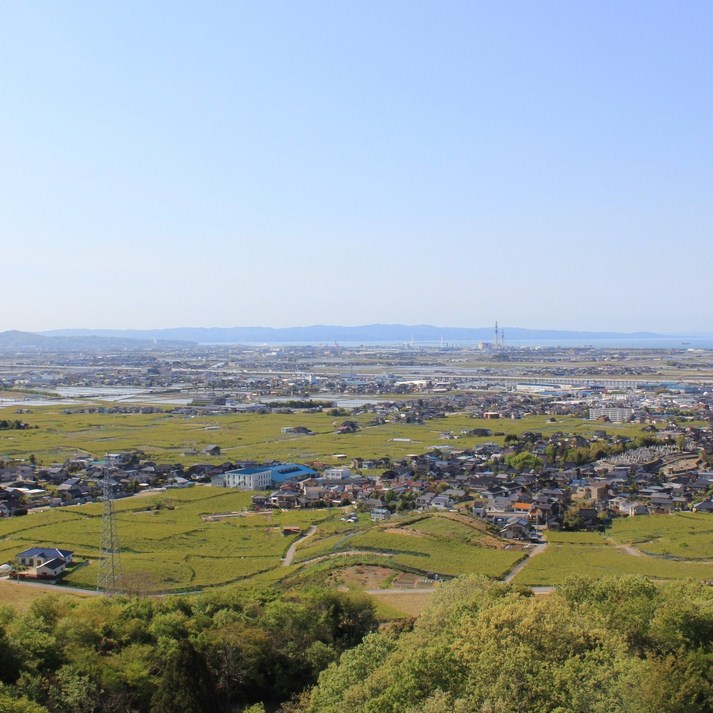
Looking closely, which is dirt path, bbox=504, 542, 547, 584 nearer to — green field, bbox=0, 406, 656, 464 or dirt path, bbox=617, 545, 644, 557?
dirt path, bbox=617, 545, 644, 557

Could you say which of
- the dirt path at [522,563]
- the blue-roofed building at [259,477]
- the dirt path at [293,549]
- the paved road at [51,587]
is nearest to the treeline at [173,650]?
the paved road at [51,587]

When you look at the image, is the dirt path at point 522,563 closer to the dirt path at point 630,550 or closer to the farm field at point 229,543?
the farm field at point 229,543

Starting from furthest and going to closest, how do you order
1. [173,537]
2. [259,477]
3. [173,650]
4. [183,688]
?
[259,477] < [173,537] < [173,650] < [183,688]

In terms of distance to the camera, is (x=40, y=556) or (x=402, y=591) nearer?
(x=402, y=591)

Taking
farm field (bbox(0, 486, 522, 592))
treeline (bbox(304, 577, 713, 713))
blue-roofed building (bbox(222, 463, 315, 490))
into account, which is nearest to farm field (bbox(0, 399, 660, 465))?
blue-roofed building (bbox(222, 463, 315, 490))

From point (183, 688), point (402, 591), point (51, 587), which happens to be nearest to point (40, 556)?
point (51, 587)

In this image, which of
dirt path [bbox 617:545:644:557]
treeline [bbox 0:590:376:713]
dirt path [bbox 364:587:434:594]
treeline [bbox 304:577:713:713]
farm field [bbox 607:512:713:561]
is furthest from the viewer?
farm field [bbox 607:512:713:561]

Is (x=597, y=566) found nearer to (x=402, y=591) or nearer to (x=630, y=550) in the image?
(x=630, y=550)
